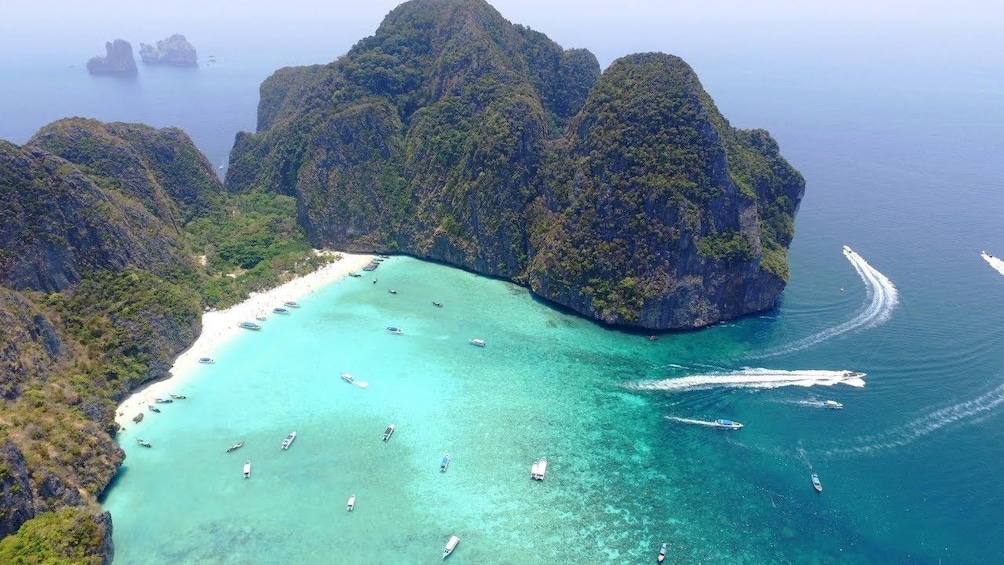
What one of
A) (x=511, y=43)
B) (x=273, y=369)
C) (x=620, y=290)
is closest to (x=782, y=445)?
(x=620, y=290)

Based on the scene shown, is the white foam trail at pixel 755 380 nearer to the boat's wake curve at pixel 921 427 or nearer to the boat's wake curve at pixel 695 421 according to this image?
the boat's wake curve at pixel 695 421

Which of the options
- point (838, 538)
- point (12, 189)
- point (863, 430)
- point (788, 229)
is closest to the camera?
point (838, 538)

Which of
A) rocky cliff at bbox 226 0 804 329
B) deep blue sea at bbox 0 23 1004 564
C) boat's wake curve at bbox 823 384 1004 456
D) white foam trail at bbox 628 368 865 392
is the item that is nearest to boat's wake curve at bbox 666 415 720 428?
deep blue sea at bbox 0 23 1004 564

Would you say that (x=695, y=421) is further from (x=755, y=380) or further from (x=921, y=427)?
(x=921, y=427)

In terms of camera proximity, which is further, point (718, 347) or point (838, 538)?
point (718, 347)

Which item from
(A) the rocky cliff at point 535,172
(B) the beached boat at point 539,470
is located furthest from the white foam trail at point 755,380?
(B) the beached boat at point 539,470

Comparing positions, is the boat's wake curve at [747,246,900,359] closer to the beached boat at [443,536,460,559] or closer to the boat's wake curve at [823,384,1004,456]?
the boat's wake curve at [823,384,1004,456]

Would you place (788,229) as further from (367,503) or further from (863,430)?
(367,503)
